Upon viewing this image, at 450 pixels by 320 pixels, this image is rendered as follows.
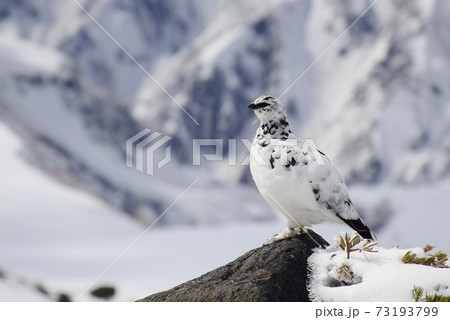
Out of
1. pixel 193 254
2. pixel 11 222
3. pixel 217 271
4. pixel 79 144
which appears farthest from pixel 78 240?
→ pixel 217 271

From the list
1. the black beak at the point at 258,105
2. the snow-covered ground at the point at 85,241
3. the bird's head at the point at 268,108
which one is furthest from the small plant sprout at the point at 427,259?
the snow-covered ground at the point at 85,241

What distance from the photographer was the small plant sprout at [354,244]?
922cm

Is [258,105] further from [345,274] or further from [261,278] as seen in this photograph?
[345,274]

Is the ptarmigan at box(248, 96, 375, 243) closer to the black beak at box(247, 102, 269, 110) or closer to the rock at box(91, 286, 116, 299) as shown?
the black beak at box(247, 102, 269, 110)

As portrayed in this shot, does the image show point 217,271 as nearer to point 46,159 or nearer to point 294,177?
point 294,177

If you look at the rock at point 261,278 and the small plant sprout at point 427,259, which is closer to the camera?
the rock at point 261,278

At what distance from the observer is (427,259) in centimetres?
902

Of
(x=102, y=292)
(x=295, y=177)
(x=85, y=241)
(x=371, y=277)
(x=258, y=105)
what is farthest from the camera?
(x=85, y=241)

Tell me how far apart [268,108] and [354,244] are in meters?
1.93

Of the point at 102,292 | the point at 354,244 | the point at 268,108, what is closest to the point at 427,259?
the point at 354,244

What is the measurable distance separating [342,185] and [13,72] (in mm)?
180778

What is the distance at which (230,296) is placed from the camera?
28.4ft

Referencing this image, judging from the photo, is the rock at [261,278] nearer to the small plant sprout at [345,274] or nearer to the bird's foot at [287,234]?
the bird's foot at [287,234]

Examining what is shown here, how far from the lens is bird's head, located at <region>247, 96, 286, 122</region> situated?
384 inches
